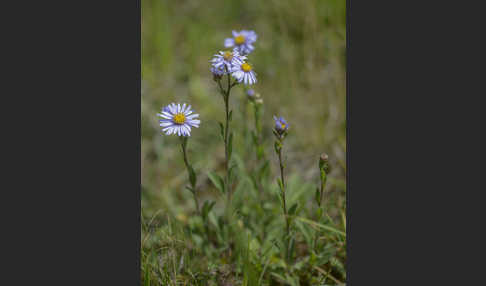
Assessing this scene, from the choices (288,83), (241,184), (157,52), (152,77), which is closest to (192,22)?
(157,52)

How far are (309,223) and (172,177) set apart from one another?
5.61 feet

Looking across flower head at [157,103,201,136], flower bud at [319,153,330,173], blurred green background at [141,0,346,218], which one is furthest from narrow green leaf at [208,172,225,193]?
blurred green background at [141,0,346,218]

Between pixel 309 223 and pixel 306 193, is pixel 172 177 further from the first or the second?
pixel 309 223

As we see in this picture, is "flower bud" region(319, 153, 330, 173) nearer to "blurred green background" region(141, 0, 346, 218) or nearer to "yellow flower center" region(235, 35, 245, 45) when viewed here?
"blurred green background" region(141, 0, 346, 218)

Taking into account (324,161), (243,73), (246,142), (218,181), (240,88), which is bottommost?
(218,181)

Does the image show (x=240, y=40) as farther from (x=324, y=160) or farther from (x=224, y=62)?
(x=324, y=160)

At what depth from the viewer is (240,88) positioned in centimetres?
437

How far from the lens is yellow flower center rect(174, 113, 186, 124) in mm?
2197

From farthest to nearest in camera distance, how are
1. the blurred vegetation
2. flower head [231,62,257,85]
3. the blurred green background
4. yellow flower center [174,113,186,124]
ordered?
the blurred green background < the blurred vegetation < yellow flower center [174,113,186,124] < flower head [231,62,257,85]

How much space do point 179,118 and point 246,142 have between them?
0.95m

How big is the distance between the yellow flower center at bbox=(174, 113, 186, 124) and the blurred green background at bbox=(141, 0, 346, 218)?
3.85 ft

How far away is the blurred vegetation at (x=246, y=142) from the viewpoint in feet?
8.03

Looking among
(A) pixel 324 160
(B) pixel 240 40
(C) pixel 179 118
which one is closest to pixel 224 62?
(C) pixel 179 118

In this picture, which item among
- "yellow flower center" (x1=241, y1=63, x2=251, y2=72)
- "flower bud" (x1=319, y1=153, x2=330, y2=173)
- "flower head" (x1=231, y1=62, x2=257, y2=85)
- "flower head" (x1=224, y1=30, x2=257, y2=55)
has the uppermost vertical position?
"flower head" (x1=224, y1=30, x2=257, y2=55)
